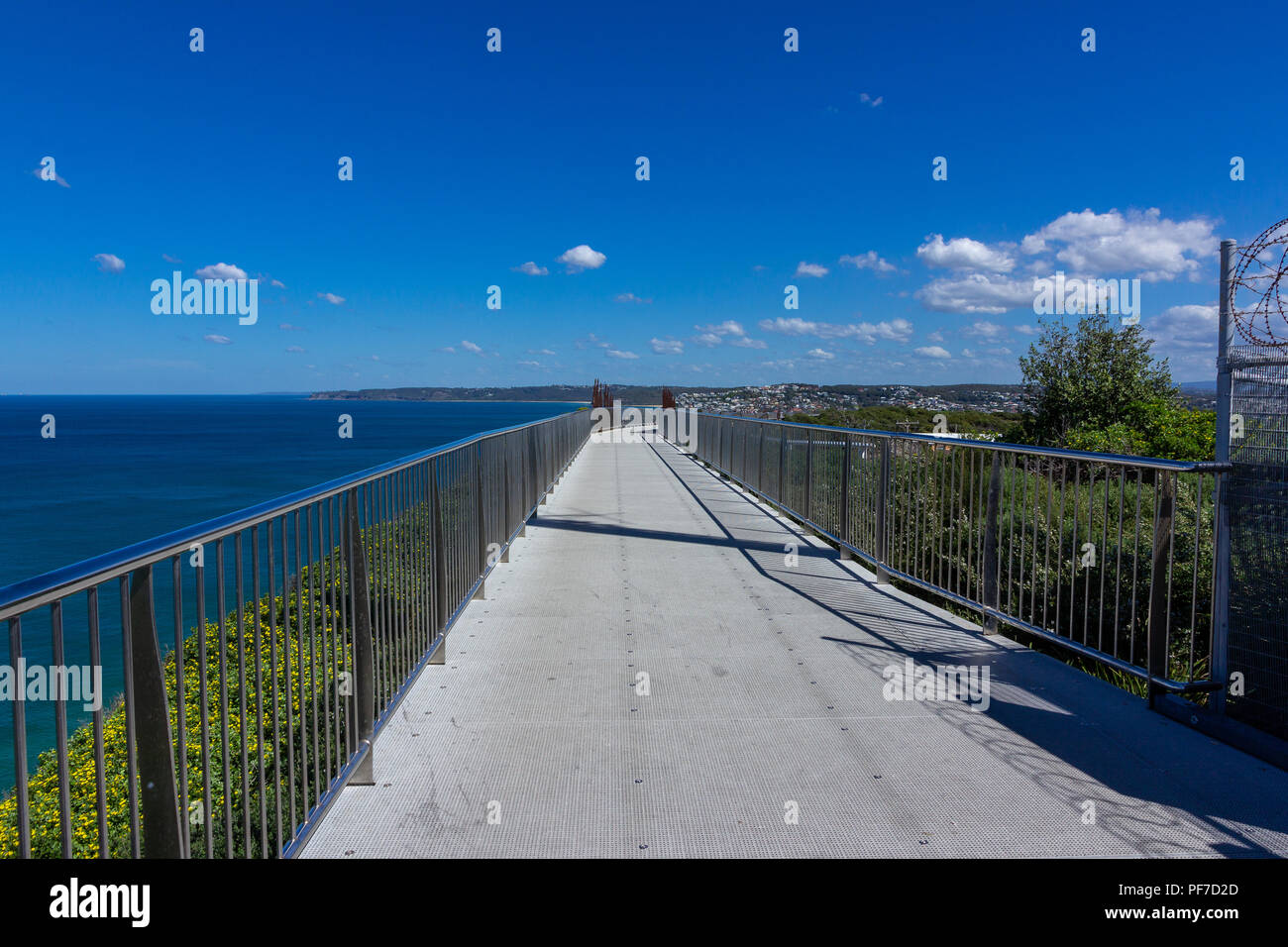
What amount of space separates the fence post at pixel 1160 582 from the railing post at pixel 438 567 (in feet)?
11.9

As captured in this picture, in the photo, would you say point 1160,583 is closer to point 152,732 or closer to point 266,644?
point 152,732

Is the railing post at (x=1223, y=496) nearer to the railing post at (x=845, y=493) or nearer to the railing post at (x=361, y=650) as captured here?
the railing post at (x=361, y=650)

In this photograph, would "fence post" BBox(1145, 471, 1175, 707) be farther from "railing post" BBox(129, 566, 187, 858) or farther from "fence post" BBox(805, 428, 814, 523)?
"fence post" BBox(805, 428, 814, 523)

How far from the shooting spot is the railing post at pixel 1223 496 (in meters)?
3.81

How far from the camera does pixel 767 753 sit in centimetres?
371

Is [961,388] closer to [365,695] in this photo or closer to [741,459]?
[741,459]

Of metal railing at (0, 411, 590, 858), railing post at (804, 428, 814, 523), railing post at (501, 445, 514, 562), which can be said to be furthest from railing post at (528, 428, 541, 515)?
railing post at (804, 428, 814, 523)

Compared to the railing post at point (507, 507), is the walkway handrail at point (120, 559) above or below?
above

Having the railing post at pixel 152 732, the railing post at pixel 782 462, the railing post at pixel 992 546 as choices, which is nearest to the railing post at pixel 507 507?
the railing post at pixel 782 462

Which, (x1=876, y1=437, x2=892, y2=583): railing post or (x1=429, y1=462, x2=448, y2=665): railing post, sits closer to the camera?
(x1=429, y1=462, x2=448, y2=665): railing post

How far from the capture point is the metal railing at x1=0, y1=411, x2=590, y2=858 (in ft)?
6.05
